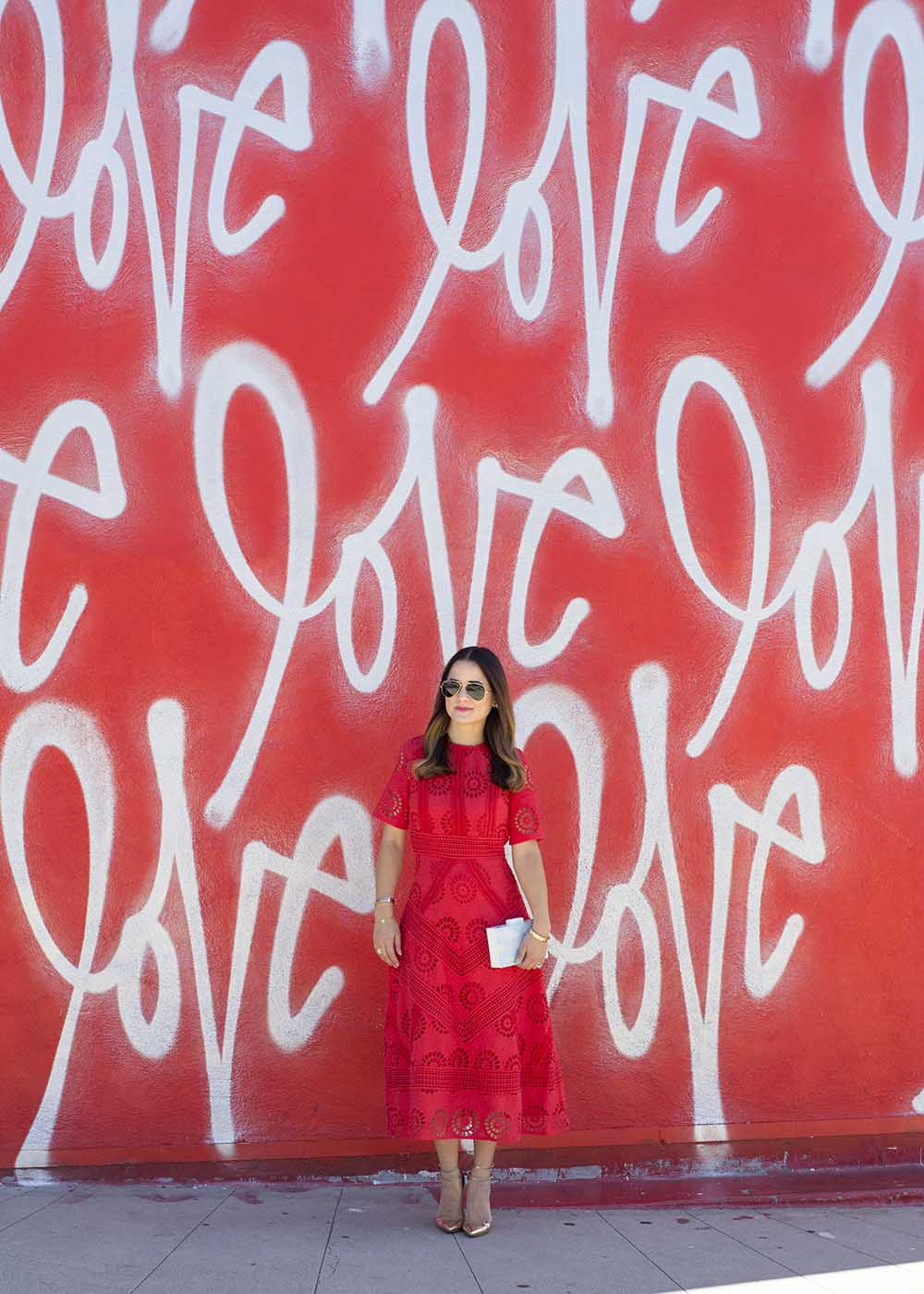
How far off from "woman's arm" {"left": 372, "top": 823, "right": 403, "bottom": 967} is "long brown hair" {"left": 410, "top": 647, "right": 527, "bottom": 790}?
0.68 feet

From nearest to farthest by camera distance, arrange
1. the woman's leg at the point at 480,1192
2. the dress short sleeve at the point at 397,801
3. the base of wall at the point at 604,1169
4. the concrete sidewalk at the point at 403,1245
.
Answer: the concrete sidewalk at the point at 403,1245 → the woman's leg at the point at 480,1192 → the dress short sleeve at the point at 397,801 → the base of wall at the point at 604,1169

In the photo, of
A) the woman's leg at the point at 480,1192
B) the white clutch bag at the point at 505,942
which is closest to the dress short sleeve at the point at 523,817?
the white clutch bag at the point at 505,942

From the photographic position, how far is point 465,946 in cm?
336

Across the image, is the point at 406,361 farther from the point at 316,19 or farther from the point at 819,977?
the point at 819,977

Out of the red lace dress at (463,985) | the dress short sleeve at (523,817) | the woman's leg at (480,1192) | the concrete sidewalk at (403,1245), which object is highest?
the dress short sleeve at (523,817)

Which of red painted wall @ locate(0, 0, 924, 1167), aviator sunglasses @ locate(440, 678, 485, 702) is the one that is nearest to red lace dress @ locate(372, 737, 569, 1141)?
aviator sunglasses @ locate(440, 678, 485, 702)

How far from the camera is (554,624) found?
391 cm

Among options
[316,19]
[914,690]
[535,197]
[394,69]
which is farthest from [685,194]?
[914,690]

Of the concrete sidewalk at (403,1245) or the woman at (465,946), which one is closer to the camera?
the concrete sidewalk at (403,1245)

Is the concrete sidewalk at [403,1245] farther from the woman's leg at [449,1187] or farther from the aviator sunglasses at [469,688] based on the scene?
the aviator sunglasses at [469,688]

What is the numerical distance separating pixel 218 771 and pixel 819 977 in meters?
1.91

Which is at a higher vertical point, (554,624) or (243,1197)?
(554,624)

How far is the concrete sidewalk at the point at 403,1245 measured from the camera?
2.95m

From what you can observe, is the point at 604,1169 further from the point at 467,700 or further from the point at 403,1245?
the point at 467,700
